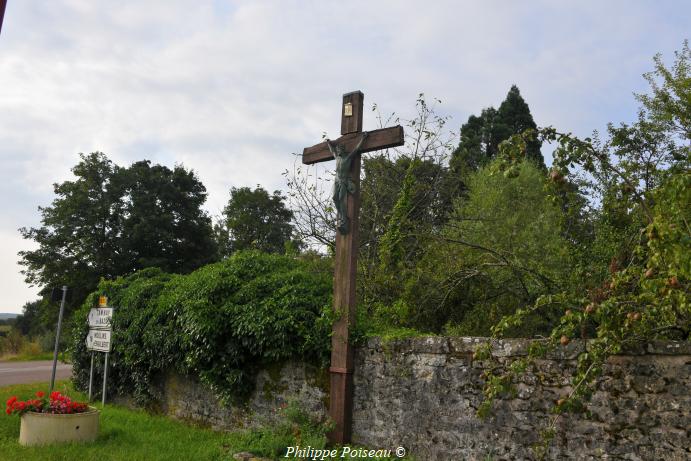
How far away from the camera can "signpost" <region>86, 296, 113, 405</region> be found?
10.8 meters

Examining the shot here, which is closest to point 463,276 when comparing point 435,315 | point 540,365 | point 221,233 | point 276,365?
point 435,315

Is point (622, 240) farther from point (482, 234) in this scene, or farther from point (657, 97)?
point (657, 97)

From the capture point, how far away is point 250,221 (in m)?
40.1

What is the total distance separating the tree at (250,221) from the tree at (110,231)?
6843 millimetres

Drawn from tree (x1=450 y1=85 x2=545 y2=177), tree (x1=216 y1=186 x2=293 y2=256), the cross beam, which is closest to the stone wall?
the cross beam

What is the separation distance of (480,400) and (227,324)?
13.5 ft

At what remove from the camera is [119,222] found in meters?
30.3

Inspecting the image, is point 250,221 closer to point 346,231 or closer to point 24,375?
point 24,375

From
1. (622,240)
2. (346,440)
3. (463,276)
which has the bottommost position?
(346,440)

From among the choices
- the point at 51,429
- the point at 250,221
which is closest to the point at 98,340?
the point at 51,429

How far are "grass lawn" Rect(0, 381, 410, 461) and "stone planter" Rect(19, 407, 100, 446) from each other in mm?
182

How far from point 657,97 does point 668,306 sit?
1300 centimetres

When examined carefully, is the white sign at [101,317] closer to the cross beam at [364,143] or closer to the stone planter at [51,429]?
the stone planter at [51,429]

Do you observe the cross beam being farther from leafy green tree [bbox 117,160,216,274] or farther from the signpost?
leafy green tree [bbox 117,160,216,274]
